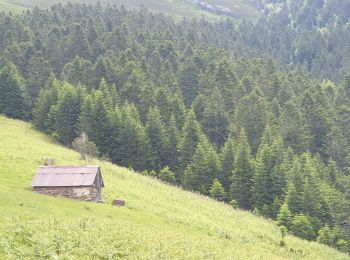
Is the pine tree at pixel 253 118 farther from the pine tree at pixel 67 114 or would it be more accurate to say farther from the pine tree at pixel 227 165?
the pine tree at pixel 67 114

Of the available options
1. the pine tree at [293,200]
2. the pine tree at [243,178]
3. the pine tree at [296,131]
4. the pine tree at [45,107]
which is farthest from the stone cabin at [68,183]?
the pine tree at [296,131]

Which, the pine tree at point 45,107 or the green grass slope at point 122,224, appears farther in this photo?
the pine tree at point 45,107

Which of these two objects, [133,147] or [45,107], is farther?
[45,107]

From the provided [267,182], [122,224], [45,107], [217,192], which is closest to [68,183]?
[122,224]

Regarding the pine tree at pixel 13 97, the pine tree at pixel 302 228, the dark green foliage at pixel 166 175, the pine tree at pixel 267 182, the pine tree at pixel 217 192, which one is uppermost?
the pine tree at pixel 302 228

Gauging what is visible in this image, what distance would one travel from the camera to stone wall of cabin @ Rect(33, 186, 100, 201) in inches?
1881

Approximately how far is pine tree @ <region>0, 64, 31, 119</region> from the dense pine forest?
198mm

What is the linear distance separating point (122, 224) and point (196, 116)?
68.6 meters

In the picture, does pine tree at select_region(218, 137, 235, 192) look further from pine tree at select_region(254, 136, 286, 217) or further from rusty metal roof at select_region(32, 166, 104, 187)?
rusty metal roof at select_region(32, 166, 104, 187)

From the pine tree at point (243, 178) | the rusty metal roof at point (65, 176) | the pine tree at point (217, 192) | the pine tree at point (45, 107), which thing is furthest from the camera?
the pine tree at point (45, 107)

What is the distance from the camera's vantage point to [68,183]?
4819cm

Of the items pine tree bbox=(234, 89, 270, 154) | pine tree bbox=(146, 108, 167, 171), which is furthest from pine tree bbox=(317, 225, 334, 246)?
pine tree bbox=(234, 89, 270, 154)

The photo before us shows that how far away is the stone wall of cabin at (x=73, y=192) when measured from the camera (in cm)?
4778

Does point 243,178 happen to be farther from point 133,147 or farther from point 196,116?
point 196,116
